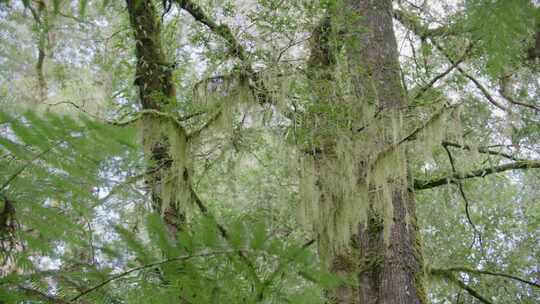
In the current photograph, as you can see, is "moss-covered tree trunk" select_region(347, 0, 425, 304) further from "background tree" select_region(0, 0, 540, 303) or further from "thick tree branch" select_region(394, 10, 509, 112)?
"thick tree branch" select_region(394, 10, 509, 112)

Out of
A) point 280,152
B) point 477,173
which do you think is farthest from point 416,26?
point 280,152

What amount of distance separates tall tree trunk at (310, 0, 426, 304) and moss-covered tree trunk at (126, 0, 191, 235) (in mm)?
1024

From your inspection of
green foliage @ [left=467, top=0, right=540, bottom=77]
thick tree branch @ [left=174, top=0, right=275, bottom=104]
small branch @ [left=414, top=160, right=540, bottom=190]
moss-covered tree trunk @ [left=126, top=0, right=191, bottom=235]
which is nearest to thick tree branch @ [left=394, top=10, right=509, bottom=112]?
small branch @ [left=414, top=160, right=540, bottom=190]

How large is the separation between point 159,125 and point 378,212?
5.86 feet

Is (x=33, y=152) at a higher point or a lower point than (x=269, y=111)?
lower

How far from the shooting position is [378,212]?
170 inches

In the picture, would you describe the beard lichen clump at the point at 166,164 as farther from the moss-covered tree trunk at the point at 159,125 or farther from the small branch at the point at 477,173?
the small branch at the point at 477,173

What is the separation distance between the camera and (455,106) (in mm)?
3730

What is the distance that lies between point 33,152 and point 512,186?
7555 millimetres

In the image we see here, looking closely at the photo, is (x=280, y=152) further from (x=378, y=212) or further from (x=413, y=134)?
(x=413, y=134)

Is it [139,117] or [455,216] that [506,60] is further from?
[455,216]

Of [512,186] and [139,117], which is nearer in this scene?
[139,117]

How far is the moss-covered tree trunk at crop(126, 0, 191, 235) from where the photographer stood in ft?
13.1

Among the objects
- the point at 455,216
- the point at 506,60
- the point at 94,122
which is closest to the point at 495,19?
the point at 506,60
